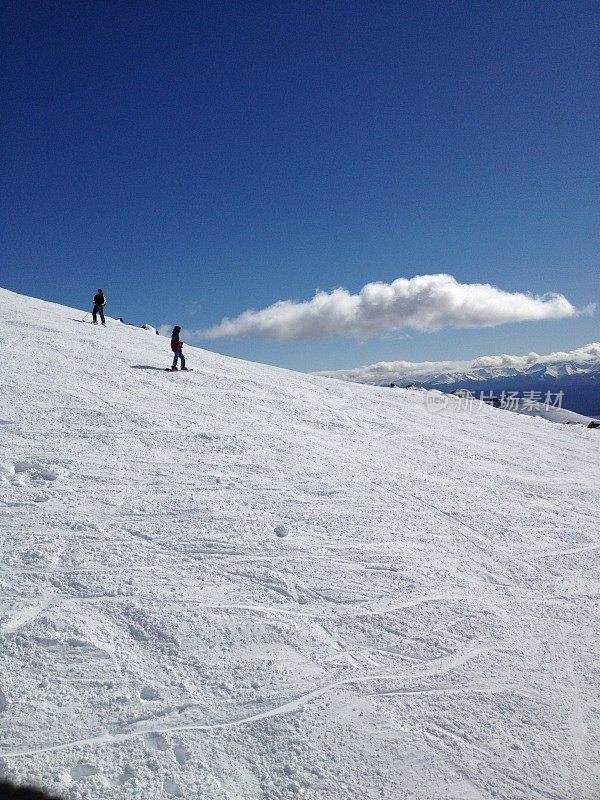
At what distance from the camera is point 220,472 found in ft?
30.0

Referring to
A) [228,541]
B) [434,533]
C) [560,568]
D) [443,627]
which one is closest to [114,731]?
[228,541]

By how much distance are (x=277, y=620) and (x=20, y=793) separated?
2.82 metres

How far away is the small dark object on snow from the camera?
3418 mm

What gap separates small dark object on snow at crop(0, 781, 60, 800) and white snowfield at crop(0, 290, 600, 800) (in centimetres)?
7

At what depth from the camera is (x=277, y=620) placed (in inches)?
216

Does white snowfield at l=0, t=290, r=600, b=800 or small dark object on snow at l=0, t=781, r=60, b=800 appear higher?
white snowfield at l=0, t=290, r=600, b=800

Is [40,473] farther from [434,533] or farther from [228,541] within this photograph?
[434,533]
